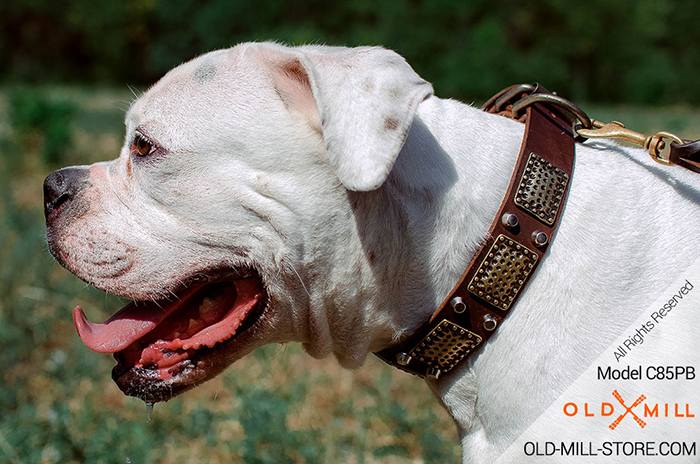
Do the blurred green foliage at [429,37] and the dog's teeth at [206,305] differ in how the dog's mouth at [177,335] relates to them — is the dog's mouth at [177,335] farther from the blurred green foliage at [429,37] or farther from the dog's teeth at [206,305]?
the blurred green foliage at [429,37]

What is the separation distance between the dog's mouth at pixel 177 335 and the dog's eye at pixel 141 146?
1.59ft

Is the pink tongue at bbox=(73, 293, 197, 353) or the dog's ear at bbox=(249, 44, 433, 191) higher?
the dog's ear at bbox=(249, 44, 433, 191)

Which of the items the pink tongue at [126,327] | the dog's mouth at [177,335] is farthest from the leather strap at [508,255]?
the pink tongue at [126,327]

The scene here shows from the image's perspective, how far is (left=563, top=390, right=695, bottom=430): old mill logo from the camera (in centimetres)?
185

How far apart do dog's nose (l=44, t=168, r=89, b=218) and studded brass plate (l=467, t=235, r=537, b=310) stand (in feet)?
4.74

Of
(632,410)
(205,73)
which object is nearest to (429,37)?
(205,73)

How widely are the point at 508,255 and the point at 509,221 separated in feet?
0.33

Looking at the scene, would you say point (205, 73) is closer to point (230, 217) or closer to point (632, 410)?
point (230, 217)

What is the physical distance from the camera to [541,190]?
6.65 feet

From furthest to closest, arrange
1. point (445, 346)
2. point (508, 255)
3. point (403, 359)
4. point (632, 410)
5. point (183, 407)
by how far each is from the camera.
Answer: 1. point (183, 407)
2. point (403, 359)
3. point (445, 346)
4. point (508, 255)
5. point (632, 410)

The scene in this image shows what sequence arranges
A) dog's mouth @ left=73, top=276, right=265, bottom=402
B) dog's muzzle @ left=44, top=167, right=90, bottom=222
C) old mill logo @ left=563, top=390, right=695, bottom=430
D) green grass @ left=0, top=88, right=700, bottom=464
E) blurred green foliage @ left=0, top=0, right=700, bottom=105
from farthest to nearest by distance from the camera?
blurred green foliage @ left=0, top=0, right=700, bottom=105, green grass @ left=0, top=88, right=700, bottom=464, dog's muzzle @ left=44, top=167, right=90, bottom=222, dog's mouth @ left=73, top=276, right=265, bottom=402, old mill logo @ left=563, top=390, right=695, bottom=430

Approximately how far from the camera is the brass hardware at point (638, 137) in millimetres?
2115

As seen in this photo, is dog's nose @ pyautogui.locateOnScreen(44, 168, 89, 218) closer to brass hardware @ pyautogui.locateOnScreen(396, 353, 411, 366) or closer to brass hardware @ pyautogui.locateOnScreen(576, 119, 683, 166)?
brass hardware @ pyautogui.locateOnScreen(396, 353, 411, 366)

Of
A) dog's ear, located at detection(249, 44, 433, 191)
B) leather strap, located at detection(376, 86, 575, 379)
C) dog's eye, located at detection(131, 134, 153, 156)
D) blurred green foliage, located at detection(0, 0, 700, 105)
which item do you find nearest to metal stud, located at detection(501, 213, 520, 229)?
leather strap, located at detection(376, 86, 575, 379)
